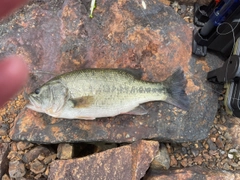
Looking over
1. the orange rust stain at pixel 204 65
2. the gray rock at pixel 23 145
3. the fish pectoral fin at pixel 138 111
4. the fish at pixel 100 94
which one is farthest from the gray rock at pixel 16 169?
the orange rust stain at pixel 204 65

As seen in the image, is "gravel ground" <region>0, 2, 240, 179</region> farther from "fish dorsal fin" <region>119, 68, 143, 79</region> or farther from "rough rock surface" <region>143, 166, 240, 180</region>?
"fish dorsal fin" <region>119, 68, 143, 79</region>

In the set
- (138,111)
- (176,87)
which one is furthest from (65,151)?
(176,87)

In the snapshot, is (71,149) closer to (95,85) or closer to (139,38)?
(95,85)

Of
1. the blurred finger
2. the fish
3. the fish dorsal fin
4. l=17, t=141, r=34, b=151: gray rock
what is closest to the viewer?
the blurred finger

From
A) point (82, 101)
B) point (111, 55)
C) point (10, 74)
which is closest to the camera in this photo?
point (10, 74)

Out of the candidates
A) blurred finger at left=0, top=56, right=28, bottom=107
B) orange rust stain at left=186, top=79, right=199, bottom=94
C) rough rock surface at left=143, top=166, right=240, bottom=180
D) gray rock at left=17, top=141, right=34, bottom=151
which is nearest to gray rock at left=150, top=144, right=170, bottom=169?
rough rock surface at left=143, top=166, right=240, bottom=180

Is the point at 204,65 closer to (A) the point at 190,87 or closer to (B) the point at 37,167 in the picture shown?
(A) the point at 190,87

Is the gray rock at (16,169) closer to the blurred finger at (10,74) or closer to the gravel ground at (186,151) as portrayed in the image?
the gravel ground at (186,151)
